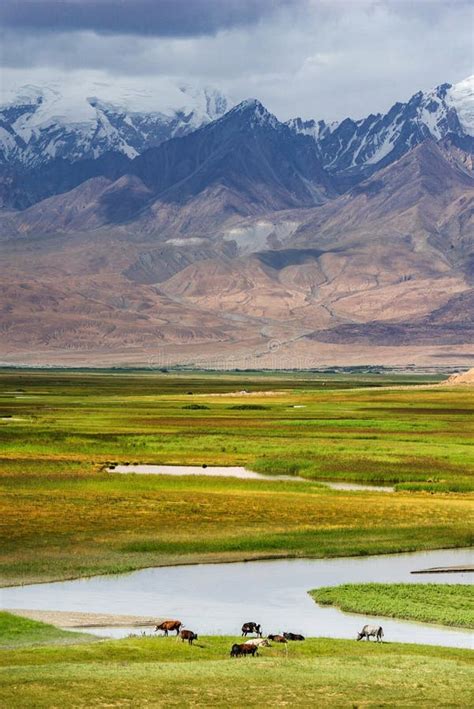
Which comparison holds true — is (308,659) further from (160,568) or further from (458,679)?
(160,568)

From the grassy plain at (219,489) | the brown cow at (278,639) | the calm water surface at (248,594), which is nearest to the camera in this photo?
the brown cow at (278,639)

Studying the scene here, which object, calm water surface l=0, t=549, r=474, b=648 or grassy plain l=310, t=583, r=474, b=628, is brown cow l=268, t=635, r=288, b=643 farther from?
grassy plain l=310, t=583, r=474, b=628

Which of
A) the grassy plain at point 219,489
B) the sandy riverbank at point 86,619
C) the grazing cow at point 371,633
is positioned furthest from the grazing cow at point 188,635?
the grassy plain at point 219,489

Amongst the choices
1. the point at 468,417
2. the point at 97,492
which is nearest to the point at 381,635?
the point at 97,492

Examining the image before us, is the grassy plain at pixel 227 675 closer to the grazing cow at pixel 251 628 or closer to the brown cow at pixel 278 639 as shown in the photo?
the brown cow at pixel 278 639

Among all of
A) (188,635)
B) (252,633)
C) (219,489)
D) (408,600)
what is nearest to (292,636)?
(252,633)

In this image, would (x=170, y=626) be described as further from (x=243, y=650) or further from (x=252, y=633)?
(x=243, y=650)
